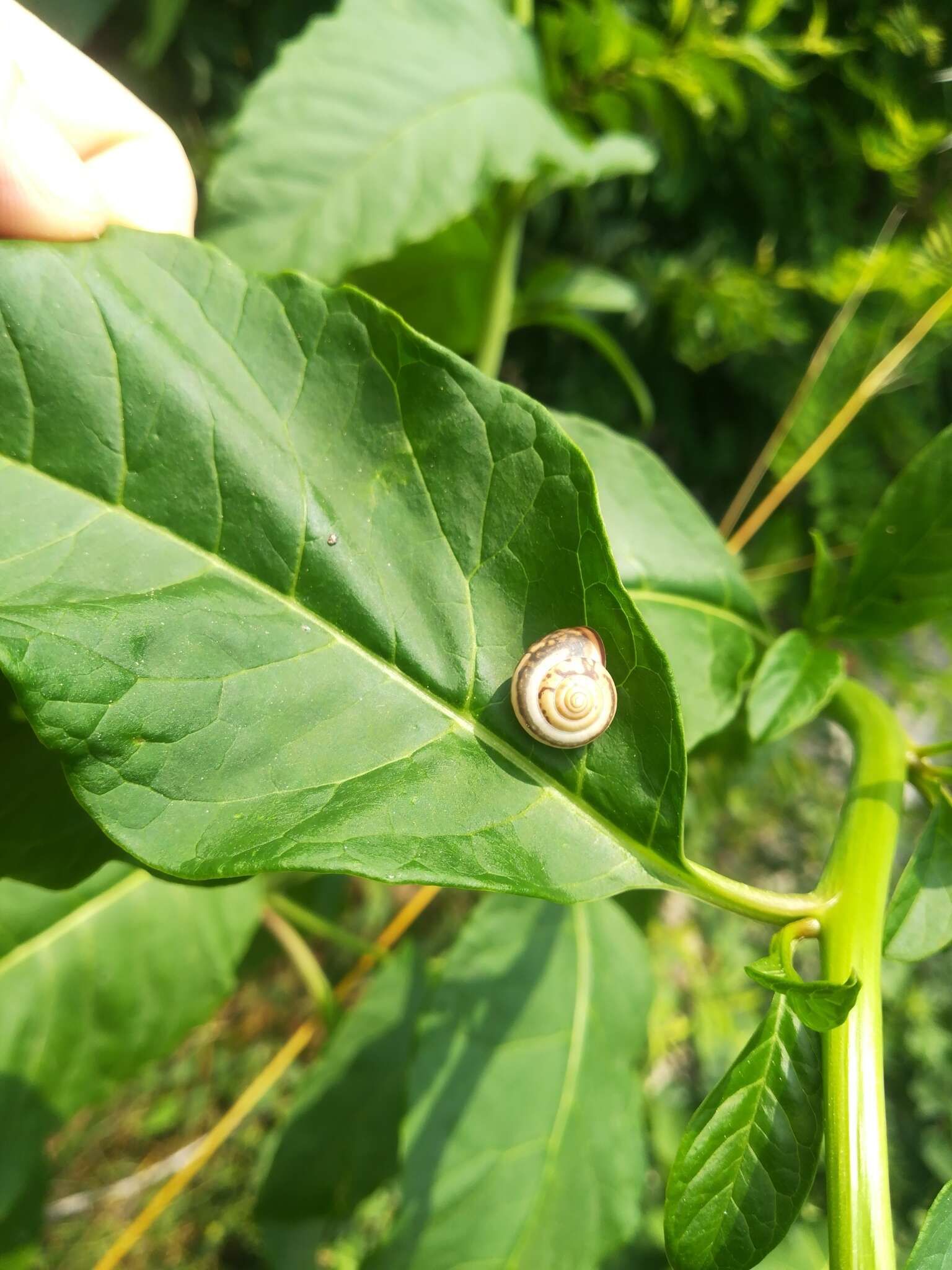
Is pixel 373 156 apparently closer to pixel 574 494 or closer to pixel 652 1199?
pixel 574 494

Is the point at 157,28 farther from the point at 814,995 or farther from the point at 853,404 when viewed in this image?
the point at 814,995

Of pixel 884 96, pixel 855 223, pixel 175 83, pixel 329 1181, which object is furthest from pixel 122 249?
pixel 855 223

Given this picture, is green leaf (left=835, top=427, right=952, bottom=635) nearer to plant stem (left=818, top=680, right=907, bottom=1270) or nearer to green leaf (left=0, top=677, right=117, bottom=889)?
plant stem (left=818, top=680, right=907, bottom=1270)

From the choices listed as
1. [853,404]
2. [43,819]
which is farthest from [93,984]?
[853,404]

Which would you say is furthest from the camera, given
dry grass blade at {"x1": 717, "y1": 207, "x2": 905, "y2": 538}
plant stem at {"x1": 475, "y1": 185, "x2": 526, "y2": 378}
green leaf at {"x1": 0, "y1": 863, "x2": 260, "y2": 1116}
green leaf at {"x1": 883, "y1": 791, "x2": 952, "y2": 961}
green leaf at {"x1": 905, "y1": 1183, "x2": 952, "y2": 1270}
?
dry grass blade at {"x1": 717, "y1": 207, "x2": 905, "y2": 538}

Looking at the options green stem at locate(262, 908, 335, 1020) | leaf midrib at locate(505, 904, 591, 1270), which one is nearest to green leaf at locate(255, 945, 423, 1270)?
green stem at locate(262, 908, 335, 1020)

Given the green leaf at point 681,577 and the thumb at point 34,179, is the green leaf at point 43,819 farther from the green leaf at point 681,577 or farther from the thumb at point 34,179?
the green leaf at point 681,577
